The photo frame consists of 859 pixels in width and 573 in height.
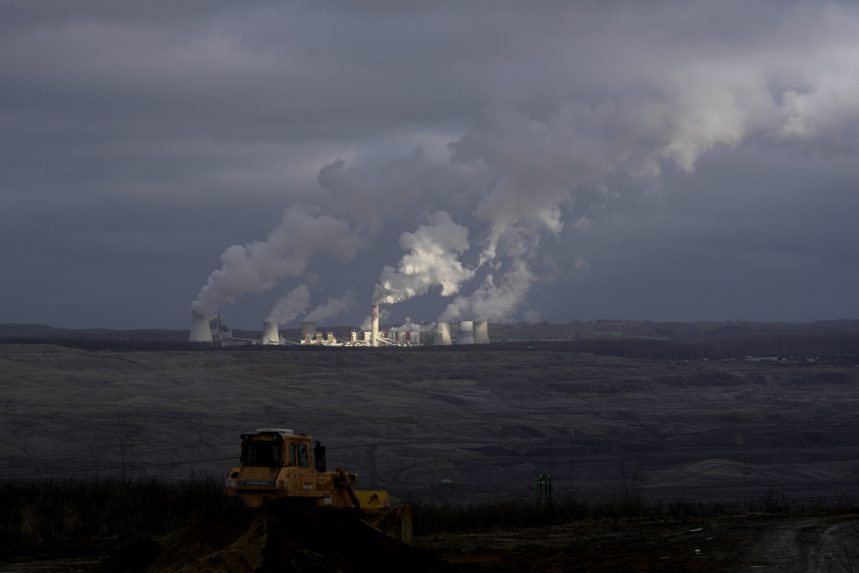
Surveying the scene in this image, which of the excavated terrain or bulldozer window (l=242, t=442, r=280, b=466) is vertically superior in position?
bulldozer window (l=242, t=442, r=280, b=466)

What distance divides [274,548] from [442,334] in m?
145

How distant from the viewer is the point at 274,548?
17.3m

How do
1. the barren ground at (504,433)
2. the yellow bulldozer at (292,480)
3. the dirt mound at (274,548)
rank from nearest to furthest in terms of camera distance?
the dirt mound at (274,548)
the yellow bulldozer at (292,480)
the barren ground at (504,433)

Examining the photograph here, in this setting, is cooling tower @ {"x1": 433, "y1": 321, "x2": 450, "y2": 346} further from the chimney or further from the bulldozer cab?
the bulldozer cab

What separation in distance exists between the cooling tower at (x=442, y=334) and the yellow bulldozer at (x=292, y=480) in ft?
454

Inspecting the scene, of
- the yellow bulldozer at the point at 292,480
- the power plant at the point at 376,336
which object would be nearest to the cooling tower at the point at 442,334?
the power plant at the point at 376,336

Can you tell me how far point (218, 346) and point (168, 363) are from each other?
2919 cm

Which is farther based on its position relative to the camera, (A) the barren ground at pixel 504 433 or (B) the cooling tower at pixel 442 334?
(B) the cooling tower at pixel 442 334

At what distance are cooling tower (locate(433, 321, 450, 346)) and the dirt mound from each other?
141 metres

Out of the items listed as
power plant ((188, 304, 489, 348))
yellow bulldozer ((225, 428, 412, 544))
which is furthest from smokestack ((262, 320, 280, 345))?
yellow bulldozer ((225, 428, 412, 544))

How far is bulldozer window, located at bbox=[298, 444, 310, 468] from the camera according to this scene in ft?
72.0

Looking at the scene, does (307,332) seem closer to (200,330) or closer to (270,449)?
(200,330)

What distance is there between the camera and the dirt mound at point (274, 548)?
17.2 meters

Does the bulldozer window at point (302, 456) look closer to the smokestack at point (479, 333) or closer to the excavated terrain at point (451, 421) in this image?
the excavated terrain at point (451, 421)
